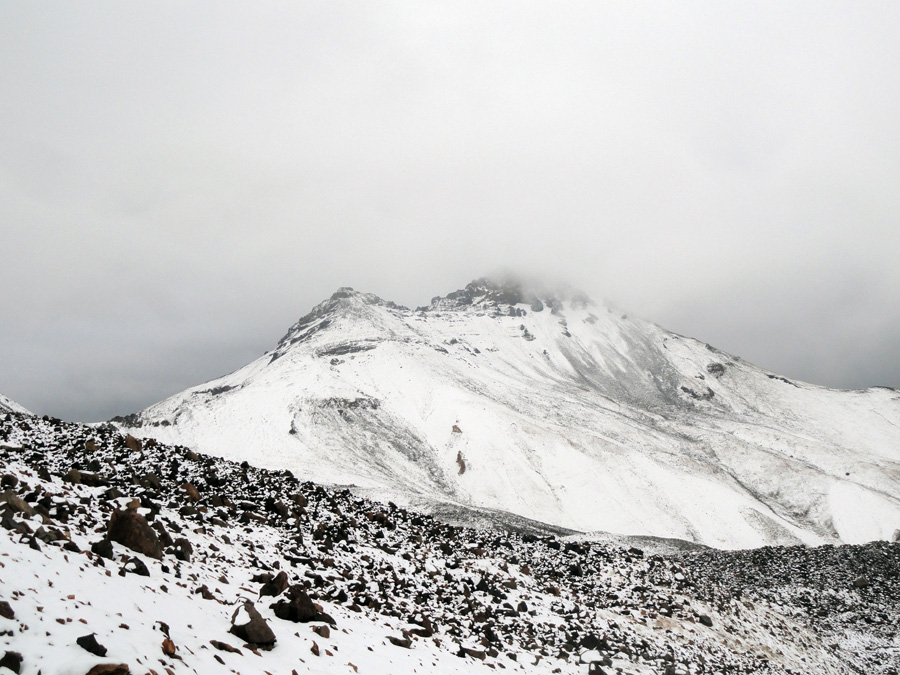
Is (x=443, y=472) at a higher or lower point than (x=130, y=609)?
lower

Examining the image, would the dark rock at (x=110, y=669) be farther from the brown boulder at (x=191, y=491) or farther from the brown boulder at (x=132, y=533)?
the brown boulder at (x=191, y=491)

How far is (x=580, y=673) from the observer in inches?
643

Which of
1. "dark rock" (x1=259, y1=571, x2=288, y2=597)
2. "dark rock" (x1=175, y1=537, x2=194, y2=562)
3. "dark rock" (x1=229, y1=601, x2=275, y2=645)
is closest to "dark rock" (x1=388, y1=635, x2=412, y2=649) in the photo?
"dark rock" (x1=259, y1=571, x2=288, y2=597)

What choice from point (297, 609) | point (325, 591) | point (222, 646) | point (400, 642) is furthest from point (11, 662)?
point (325, 591)

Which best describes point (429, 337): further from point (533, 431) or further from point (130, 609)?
point (130, 609)

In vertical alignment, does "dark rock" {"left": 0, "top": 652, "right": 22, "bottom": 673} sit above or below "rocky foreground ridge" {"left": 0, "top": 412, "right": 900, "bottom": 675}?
above

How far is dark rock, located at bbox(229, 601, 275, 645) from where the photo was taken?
10.0 meters

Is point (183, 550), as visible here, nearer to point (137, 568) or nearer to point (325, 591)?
point (137, 568)

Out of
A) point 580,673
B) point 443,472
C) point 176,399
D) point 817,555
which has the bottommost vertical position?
point 176,399

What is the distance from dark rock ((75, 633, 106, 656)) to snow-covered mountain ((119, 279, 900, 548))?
52265mm

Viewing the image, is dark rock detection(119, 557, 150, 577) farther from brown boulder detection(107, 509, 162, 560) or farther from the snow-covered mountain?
the snow-covered mountain

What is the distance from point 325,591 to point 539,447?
8164 cm

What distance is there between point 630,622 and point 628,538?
107 ft

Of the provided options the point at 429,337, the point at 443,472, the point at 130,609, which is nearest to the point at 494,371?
the point at 429,337
